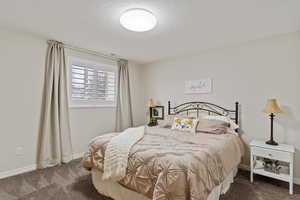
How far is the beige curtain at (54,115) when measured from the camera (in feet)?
9.22

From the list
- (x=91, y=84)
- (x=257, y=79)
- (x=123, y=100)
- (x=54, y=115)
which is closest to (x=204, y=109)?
(x=257, y=79)

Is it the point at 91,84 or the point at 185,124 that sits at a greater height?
the point at 91,84

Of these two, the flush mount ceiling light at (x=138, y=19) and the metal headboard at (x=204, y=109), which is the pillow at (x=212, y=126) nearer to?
the metal headboard at (x=204, y=109)

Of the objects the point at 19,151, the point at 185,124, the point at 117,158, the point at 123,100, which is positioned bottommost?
the point at 19,151

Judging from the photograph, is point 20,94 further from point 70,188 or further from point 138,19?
point 138,19

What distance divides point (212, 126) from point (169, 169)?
5.12ft

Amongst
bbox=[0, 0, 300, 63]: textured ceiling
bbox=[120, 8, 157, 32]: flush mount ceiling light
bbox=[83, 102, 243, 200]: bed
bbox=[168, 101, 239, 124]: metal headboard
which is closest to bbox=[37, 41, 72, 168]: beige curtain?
bbox=[0, 0, 300, 63]: textured ceiling

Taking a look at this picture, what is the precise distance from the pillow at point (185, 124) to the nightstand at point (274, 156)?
3.01 feet

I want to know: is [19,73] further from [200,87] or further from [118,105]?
Answer: [200,87]

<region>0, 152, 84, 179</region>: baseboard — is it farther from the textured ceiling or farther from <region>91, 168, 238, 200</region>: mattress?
the textured ceiling

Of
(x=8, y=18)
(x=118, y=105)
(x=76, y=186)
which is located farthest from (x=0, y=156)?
(x=118, y=105)

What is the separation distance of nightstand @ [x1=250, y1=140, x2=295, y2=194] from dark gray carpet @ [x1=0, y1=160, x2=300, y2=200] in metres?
0.18

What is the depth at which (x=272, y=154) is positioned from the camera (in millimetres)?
2246

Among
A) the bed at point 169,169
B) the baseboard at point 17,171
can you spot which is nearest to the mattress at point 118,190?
the bed at point 169,169
